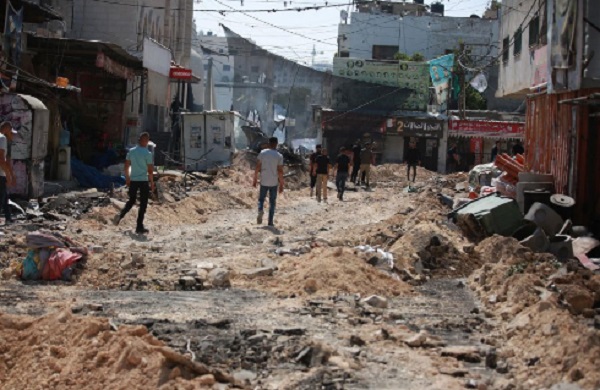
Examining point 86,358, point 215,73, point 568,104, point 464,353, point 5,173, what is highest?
point 215,73

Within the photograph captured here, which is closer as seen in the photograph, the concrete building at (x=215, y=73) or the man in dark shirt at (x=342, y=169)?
the man in dark shirt at (x=342, y=169)

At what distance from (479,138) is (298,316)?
144 feet

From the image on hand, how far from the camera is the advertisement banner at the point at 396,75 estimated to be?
53.9 meters

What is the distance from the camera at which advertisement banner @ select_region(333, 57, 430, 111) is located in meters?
53.9

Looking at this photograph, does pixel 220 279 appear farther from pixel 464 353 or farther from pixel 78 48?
pixel 78 48

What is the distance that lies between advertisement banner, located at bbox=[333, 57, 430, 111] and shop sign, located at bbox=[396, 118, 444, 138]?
214cm

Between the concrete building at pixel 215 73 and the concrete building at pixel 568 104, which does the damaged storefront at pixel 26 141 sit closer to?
the concrete building at pixel 568 104

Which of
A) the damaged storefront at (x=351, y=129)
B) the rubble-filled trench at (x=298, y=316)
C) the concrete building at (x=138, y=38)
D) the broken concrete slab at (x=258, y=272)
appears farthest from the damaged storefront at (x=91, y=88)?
the damaged storefront at (x=351, y=129)

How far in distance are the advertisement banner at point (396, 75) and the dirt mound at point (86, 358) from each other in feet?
154

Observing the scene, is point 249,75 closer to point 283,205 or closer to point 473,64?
point 473,64

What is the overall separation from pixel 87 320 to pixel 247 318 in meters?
1.57

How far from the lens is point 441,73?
49125 mm

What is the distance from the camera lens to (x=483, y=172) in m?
25.0

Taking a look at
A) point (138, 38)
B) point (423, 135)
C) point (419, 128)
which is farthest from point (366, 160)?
point (423, 135)
